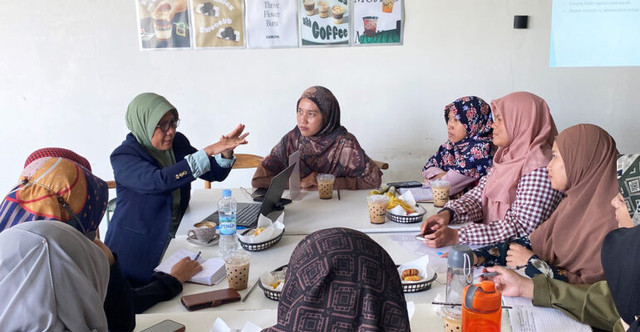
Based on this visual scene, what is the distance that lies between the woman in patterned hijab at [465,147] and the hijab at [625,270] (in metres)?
1.97

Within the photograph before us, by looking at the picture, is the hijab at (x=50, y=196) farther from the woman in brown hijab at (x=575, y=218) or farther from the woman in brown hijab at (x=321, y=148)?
the woman in brown hijab at (x=321, y=148)

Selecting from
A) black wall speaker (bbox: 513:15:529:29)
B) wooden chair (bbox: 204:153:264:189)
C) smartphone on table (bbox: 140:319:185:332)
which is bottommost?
smartphone on table (bbox: 140:319:185:332)

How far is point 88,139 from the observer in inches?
167

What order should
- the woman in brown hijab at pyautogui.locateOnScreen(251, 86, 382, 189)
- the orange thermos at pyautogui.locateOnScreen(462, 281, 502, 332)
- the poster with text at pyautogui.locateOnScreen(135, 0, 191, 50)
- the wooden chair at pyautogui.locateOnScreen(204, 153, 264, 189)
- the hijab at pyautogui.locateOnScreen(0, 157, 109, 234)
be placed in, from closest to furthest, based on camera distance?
the orange thermos at pyautogui.locateOnScreen(462, 281, 502, 332)
the hijab at pyautogui.locateOnScreen(0, 157, 109, 234)
the woman in brown hijab at pyautogui.locateOnScreen(251, 86, 382, 189)
the wooden chair at pyautogui.locateOnScreen(204, 153, 264, 189)
the poster with text at pyautogui.locateOnScreen(135, 0, 191, 50)

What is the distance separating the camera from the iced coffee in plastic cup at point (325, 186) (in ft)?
9.64

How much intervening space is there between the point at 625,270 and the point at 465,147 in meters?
2.25

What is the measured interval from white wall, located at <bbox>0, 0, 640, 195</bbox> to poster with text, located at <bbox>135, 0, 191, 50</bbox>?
0.24 feet

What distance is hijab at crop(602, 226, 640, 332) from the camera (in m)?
1.29

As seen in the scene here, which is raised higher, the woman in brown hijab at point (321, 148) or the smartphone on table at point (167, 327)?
the woman in brown hijab at point (321, 148)

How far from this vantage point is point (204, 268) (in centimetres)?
196

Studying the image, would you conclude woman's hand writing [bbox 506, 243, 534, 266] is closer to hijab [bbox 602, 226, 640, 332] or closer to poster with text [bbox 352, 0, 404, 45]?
hijab [bbox 602, 226, 640, 332]

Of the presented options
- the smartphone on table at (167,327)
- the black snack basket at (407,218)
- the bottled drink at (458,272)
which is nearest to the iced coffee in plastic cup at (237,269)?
the smartphone on table at (167,327)

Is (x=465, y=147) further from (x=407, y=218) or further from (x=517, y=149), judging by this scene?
(x=407, y=218)

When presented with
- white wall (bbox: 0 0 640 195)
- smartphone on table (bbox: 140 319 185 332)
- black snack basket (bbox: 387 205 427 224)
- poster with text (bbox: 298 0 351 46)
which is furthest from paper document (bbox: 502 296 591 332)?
poster with text (bbox: 298 0 351 46)
